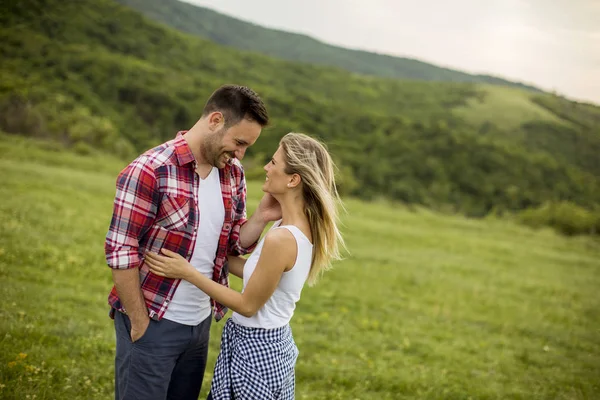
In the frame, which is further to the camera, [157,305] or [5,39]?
[5,39]

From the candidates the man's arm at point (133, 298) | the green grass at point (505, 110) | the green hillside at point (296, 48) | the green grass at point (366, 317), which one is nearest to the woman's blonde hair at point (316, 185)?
the man's arm at point (133, 298)

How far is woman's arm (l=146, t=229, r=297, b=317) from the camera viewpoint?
2.96 m

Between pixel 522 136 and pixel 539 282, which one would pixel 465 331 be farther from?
pixel 522 136

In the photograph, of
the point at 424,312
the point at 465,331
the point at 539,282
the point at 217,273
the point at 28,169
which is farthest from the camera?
the point at 28,169

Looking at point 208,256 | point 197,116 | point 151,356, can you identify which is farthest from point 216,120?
point 197,116

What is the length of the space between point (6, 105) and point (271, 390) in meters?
31.3

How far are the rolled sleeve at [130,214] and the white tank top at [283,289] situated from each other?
27.2 inches

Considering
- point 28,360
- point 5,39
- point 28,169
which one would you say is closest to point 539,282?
point 28,360

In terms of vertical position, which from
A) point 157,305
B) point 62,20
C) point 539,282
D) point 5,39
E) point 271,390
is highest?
point 62,20

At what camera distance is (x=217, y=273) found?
3.41 meters

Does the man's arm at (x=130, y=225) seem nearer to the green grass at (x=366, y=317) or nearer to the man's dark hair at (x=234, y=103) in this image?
the man's dark hair at (x=234, y=103)

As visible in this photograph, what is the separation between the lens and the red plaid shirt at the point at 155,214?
2.84m

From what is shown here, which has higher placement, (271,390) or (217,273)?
(217,273)

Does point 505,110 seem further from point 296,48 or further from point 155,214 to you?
point 296,48
